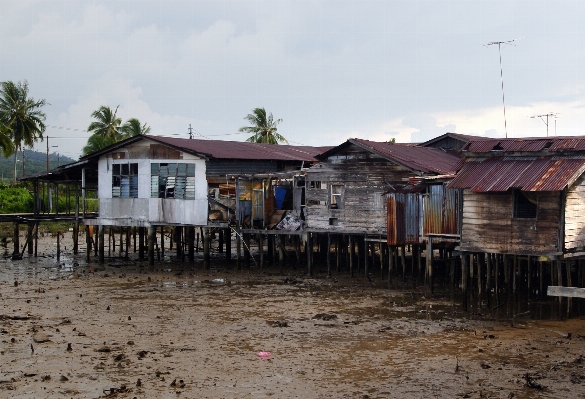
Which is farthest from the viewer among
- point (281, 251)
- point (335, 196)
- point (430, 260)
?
point (281, 251)

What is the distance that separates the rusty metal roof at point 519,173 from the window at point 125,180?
15360 millimetres

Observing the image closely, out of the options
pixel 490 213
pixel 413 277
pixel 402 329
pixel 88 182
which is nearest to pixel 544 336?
pixel 402 329

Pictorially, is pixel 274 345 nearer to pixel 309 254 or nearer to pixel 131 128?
pixel 309 254

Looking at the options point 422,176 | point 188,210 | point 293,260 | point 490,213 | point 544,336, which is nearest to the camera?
point 544,336

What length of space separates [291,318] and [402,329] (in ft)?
10.6

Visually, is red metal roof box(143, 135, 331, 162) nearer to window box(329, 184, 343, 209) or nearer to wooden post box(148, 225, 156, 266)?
wooden post box(148, 225, 156, 266)

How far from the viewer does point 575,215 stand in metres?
20.1

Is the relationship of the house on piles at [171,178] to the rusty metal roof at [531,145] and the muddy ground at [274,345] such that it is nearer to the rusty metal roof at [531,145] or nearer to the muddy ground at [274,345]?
the muddy ground at [274,345]

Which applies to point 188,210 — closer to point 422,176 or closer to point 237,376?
point 422,176

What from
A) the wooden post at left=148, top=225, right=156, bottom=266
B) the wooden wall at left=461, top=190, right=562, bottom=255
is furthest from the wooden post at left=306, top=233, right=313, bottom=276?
the wooden wall at left=461, top=190, right=562, bottom=255

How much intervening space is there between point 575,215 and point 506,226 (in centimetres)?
189

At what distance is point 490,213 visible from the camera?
2131cm

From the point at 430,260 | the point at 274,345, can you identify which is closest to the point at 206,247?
the point at 430,260

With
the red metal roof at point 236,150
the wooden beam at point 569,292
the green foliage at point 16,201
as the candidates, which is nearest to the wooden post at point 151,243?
A: the red metal roof at point 236,150
